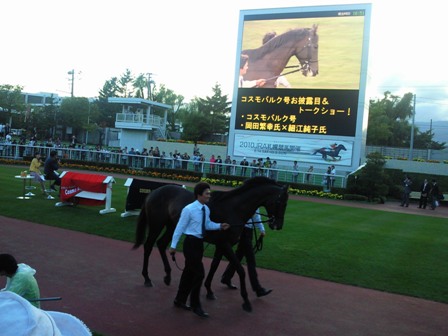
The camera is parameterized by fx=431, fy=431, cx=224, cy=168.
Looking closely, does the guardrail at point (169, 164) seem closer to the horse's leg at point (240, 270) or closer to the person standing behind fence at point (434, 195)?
the person standing behind fence at point (434, 195)

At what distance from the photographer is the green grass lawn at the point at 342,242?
7.94 meters

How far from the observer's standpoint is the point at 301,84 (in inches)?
1071

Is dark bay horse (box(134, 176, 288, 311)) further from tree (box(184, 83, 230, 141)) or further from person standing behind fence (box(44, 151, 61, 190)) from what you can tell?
tree (box(184, 83, 230, 141))

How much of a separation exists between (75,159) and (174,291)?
26.5 meters

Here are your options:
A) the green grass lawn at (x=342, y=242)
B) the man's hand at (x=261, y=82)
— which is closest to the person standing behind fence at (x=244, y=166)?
the man's hand at (x=261, y=82)

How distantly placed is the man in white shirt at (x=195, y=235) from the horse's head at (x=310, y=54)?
23042 mm

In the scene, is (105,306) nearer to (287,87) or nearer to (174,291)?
(174,291)

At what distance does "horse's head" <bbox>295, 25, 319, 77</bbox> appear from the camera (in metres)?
27.2

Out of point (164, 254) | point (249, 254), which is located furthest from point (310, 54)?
point (249, 254)

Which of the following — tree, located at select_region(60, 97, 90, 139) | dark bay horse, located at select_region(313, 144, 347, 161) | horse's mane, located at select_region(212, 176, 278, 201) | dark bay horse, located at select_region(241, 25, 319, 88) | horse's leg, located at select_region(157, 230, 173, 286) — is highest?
dark bay horse, located at select_region(241, 25, 319, 88)

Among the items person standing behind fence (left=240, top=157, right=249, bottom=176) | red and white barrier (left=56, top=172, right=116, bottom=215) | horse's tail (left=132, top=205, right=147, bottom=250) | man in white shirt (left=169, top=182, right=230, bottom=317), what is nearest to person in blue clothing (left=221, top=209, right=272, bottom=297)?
man in white shirt (left=169, top=182, right=230, bottom=317)

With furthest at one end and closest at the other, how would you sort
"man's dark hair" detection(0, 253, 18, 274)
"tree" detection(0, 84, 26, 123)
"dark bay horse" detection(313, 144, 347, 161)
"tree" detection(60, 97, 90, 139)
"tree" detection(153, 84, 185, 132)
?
1. "tree" detection(153, 84, 185, 132)
2. "tree" detection(60, 97, 90, 139)
3. "tree" detection(0, 84, 26, 123)
4. "dark bay horse" detection(313, 144, 347, 161)
5. "man's dark hair" detection(0, 253, 18, 274)

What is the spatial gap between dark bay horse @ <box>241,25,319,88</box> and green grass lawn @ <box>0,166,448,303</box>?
1346 centimetres

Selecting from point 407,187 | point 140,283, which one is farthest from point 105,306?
point 407,187
